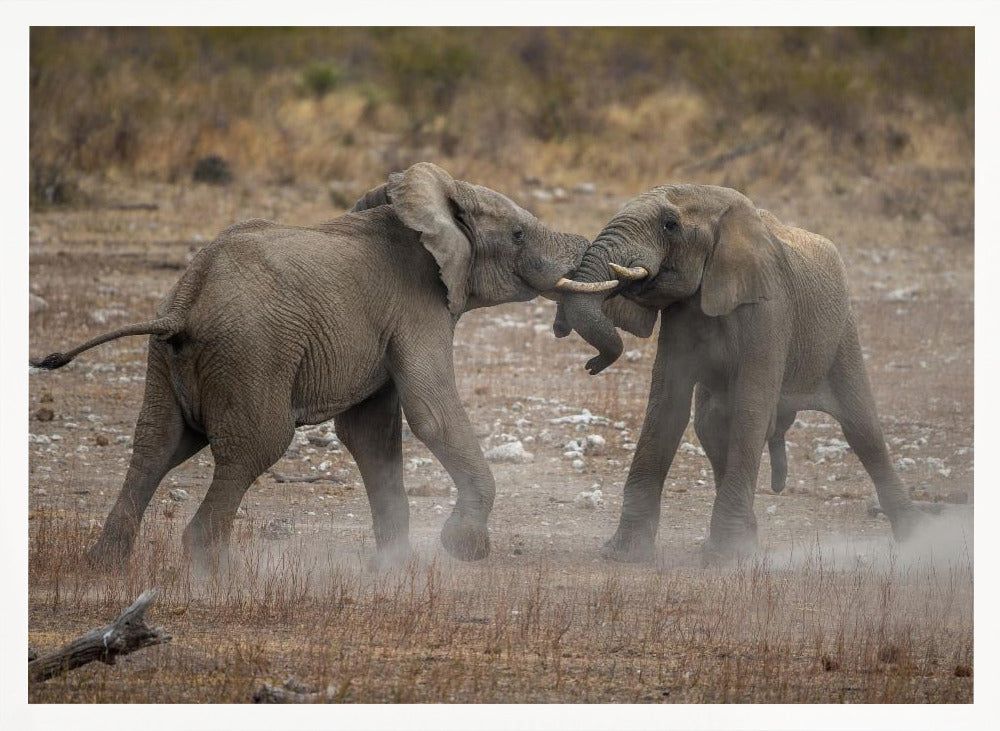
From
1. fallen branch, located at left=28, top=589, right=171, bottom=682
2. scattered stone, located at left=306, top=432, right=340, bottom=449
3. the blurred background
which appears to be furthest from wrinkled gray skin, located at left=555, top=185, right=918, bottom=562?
the blurred background

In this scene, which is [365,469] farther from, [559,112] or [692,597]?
[559,112]

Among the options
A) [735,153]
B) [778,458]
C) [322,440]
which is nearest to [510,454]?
[322,440]

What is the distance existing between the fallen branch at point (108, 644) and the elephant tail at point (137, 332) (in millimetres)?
1695

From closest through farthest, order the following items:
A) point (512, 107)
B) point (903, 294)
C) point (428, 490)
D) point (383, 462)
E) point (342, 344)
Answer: point (342, 344), point (383, 462), point (428, 490), point (903, 294), point (512, 107)

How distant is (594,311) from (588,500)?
88.3 inches

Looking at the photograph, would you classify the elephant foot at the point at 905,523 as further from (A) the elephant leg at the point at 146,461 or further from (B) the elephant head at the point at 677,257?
(A) the elephant leg at the point at 146,461

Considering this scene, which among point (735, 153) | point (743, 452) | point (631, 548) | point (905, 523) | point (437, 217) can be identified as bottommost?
point (631, 548)

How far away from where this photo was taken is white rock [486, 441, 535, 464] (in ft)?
41.5

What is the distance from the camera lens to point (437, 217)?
9352 millimetres

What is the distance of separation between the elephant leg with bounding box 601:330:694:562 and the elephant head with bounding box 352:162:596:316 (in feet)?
2.42

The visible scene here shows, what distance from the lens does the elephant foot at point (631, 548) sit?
9.99 m

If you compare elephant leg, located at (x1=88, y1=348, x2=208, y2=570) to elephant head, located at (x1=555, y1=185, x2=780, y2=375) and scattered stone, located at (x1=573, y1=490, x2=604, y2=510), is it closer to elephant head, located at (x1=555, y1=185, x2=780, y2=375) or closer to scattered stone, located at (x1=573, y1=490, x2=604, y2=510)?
elephant head, located at (x1=555, y1=185, x2=780, y2=375)

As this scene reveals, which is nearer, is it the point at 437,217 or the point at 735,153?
the point at 437,217

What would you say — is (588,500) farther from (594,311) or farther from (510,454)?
(594,311)
